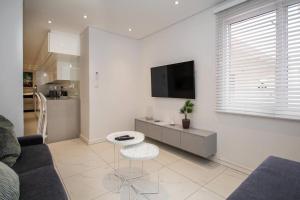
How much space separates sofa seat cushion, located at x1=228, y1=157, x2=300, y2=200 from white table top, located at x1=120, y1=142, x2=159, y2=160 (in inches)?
37.2

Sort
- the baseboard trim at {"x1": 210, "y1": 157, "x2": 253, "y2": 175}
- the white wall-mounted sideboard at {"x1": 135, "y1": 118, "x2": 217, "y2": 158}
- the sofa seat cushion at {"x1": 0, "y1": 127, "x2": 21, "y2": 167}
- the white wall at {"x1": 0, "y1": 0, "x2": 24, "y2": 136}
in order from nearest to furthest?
the sofa seat cushion at {"x1": 0, "y1": 127, "x2": 21, "y2": 167}
the white wall at {"x1": 0, "y1": 0, "x2": 24, "y2": 136}
the baseboard trim at {"x1": 210, "y1": 157, "x2": 253, "y2": 175}
the white wall-mounted sideboard at {"x1": 135, "y1": 118, "x2": 217, "y2": 158}

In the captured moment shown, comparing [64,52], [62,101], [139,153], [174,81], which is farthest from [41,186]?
[64,52]

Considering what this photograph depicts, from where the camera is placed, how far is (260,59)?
7.21ft

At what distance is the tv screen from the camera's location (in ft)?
9.66

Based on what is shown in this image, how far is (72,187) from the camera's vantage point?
1.98m

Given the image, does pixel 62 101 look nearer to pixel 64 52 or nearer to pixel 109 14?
pixel 64 52

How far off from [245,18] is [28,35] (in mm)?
4715

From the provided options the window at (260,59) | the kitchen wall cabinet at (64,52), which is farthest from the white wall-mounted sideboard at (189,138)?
the kitchen wall cabinet at (64,52)

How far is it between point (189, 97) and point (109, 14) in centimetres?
214

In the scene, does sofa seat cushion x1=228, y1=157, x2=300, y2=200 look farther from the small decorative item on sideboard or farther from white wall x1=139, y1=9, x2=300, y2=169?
the small decorative item on sideboard

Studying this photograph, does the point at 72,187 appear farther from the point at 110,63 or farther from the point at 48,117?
the point at 110,63

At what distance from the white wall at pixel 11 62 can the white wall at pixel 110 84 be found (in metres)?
1.35

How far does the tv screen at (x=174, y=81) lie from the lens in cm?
294

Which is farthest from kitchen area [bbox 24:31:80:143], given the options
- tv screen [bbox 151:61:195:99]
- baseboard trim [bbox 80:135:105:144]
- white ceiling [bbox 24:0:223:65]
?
tv screen [bbox 151:61:195:99]
